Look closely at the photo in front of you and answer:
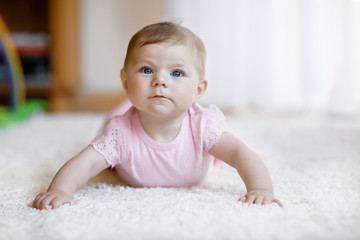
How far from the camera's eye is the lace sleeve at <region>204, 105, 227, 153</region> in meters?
0.77

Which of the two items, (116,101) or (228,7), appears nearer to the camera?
(228,7)

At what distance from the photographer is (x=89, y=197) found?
708 millimetres

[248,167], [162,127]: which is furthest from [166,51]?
[248,167]

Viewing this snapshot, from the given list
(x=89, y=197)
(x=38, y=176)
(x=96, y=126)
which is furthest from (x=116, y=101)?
(x=89, y=197)

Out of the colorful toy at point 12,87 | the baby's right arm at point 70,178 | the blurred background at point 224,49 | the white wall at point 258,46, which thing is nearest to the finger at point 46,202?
the baby's right arm at point 70,178

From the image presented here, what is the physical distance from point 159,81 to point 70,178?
227 mm

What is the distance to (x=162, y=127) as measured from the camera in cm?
77

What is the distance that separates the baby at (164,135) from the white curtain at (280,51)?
3.92 feet

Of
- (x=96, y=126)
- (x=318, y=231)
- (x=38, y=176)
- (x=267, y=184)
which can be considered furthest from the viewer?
(x=96, y=126)

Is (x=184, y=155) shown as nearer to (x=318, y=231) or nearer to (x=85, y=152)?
(x=85, y=152)

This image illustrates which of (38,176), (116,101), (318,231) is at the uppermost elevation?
(318,231)

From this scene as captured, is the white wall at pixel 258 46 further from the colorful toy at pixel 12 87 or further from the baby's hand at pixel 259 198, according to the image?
the baby's hand at pixel 259 198

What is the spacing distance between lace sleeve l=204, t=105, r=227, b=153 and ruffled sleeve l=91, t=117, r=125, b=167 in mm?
160

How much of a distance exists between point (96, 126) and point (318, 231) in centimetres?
123
